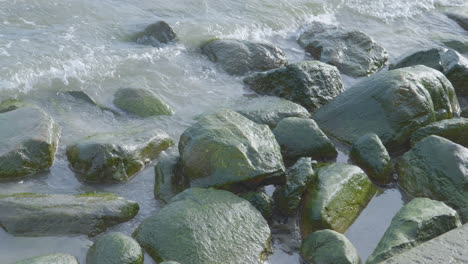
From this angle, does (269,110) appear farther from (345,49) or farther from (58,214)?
(345,49)

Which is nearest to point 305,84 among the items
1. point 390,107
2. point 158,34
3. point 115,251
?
point 390,107

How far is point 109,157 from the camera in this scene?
4.78 meters

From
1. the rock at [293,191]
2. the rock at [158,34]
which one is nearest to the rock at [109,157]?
the rock at [293,191]

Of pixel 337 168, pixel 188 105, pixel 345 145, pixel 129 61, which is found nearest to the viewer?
pixel 337 168

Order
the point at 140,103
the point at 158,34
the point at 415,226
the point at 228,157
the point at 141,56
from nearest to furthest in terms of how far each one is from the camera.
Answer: the point at 415,226 → the point at 228,157 → the point at 140,103 → the point at 141,56 → the point at 158,34

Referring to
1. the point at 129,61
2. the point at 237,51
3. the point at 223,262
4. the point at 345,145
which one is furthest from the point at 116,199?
the point at 237,51

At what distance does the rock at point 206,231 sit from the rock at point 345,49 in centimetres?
419

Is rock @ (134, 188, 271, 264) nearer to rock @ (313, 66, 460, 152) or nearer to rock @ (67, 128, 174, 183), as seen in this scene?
rock @ (67, 128, 174, 183)

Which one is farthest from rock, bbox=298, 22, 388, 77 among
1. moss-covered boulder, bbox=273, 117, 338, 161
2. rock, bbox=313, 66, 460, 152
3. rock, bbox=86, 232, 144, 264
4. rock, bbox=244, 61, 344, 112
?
rock, bbox=86, 232, 144, 264

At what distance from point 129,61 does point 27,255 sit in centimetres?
400

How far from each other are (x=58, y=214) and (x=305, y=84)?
11.5 ft

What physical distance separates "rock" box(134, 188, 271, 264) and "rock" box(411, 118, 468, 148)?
2.24 meters

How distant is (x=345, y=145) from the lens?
5.77 m

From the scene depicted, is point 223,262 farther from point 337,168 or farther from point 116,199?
point 337,168
